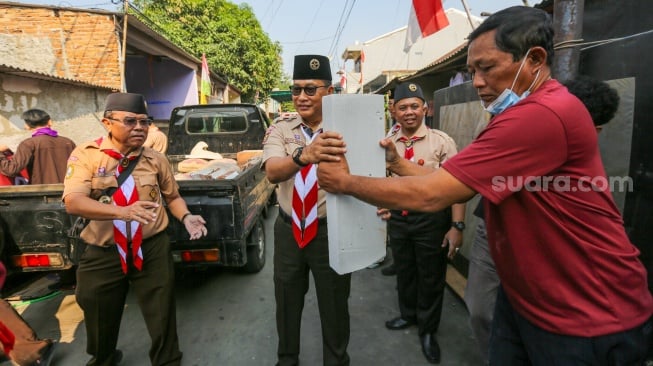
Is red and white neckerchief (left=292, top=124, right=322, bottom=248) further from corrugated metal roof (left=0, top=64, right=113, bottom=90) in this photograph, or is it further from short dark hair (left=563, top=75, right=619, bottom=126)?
corrugated metal roof (left=0, top=64, right=113, bottom=90)

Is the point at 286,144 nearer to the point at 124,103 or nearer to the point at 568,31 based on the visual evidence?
the point at 124,103

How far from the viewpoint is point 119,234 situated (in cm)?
216

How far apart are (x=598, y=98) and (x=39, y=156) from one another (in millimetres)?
4989

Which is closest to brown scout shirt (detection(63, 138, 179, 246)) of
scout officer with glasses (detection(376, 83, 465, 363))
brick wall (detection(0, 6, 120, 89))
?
scout officer with glasses (detection(376, 83, 465, 363))

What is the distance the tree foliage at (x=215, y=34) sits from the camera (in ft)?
56.7

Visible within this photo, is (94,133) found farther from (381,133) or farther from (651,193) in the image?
(651,193)

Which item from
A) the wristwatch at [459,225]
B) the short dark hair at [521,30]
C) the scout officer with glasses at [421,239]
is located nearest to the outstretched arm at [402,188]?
the short dark hair at [521,30]

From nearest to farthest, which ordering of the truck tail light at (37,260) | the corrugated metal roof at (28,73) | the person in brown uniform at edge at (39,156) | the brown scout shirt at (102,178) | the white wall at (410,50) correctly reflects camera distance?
the brown scout shirt at (102,178) → the truck tail light at (37,260) → the person in brown uniform at edge at (39,156) → the corrugated metal roof at (28,73) → the white wall at (410,50)

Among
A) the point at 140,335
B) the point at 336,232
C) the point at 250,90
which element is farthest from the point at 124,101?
the point at 250,90

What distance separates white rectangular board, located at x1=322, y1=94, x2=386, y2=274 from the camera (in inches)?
49.4

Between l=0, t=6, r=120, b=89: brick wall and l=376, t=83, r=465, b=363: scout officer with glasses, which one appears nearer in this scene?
l=376, t=83, r=465, b=363: scout officer with glasses

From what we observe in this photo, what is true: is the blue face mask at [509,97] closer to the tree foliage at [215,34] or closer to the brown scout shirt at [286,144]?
the brown scout shirt at [286,144]

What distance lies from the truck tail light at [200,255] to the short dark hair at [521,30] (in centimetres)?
257
